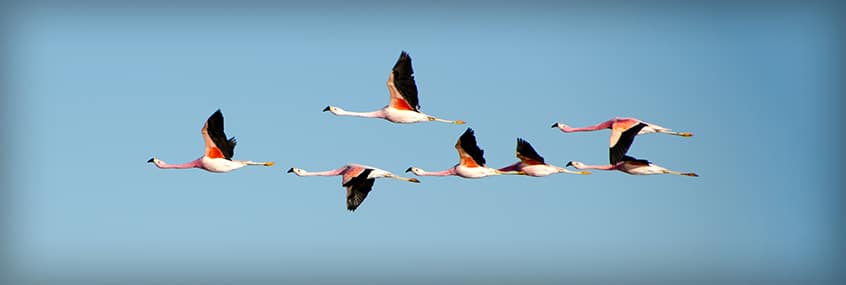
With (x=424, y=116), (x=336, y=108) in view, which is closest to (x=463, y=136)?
(x=424, y=116)

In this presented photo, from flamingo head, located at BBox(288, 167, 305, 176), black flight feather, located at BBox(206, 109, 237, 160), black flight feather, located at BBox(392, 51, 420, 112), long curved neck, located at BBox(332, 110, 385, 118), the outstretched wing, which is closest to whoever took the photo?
the outstretched wing

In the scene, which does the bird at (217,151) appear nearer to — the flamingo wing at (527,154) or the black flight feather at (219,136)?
the black flight feather at (219,136)

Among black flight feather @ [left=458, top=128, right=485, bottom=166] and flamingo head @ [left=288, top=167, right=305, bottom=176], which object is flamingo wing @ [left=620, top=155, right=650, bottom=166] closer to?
black flight feather @ [left=458, top=128, right=485, bottom=166]

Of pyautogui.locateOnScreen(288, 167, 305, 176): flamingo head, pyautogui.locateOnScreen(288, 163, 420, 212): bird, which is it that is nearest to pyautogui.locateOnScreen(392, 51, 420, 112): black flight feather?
pyautogui.locateOnScreen(288, 163, 420, 212): bird

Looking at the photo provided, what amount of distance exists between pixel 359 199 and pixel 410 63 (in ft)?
16.0

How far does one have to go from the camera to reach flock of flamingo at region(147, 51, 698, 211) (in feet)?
138

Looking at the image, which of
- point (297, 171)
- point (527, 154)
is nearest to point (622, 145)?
point (527, 154)

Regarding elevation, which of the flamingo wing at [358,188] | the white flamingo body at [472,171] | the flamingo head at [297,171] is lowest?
the flamingo wing at [358,188]

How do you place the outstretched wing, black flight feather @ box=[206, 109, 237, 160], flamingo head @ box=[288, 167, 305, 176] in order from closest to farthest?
the outstretched wing, black flight feather @ box=[206, 109, 237, 160], flamingo head @ box=[288, 167, 305, 176]

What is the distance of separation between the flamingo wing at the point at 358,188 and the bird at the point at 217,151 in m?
2.30

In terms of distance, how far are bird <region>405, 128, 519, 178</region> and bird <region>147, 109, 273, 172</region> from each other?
5206 millimetres

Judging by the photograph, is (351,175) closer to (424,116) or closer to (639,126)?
(424,116)

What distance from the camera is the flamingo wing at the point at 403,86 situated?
41.8 m

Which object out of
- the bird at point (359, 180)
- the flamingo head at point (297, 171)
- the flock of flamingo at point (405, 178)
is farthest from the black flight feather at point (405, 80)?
the flamingo head at point (297, 171)
